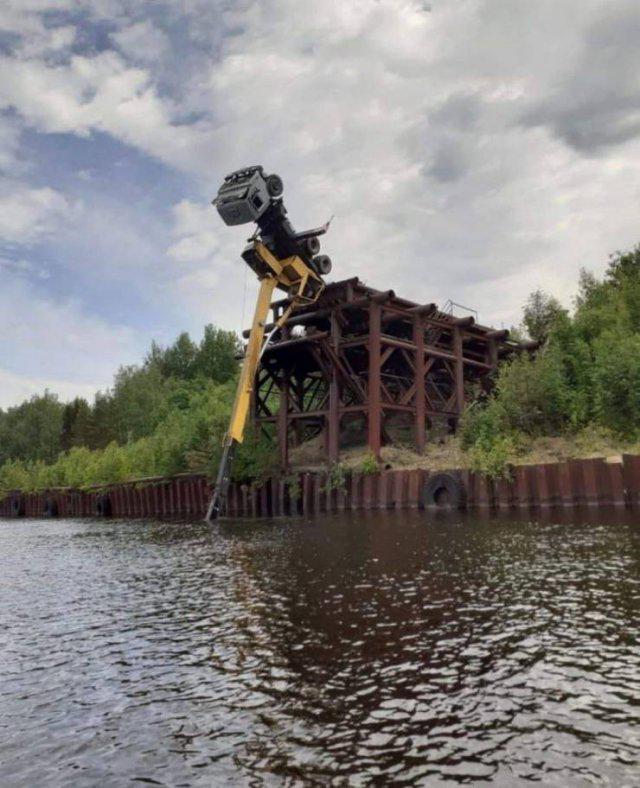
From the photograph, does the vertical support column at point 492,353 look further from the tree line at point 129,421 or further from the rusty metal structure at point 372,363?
the tree line at point 129,421

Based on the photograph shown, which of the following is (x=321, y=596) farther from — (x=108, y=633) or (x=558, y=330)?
(x=558, y=330)

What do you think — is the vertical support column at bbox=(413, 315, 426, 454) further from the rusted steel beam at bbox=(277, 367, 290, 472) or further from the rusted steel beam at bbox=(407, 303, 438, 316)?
the rusted steel beam at bbox=(277, 367, 290, 472)

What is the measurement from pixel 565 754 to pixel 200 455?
35032 mm

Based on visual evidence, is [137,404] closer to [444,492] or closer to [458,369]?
[458,369]

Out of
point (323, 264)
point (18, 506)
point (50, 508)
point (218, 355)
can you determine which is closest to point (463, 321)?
point (323, 264)

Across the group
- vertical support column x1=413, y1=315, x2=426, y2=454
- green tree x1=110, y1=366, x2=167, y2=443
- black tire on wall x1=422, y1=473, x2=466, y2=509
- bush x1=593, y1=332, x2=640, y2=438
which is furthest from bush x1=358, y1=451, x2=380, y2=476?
green tree x1=110, y1=366, x2=167, y2=443

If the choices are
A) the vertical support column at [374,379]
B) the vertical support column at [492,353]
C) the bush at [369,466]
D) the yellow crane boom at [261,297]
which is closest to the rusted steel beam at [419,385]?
the vertical support column at [374,379]

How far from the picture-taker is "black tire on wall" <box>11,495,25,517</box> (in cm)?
6831

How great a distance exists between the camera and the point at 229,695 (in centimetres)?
575

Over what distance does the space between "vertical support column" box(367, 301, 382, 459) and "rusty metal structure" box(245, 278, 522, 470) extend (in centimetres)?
5

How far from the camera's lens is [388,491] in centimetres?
2673

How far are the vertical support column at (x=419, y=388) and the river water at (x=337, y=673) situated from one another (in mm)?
18448

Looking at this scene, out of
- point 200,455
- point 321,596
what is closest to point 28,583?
point 321,596

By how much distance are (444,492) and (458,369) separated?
1213 cm
